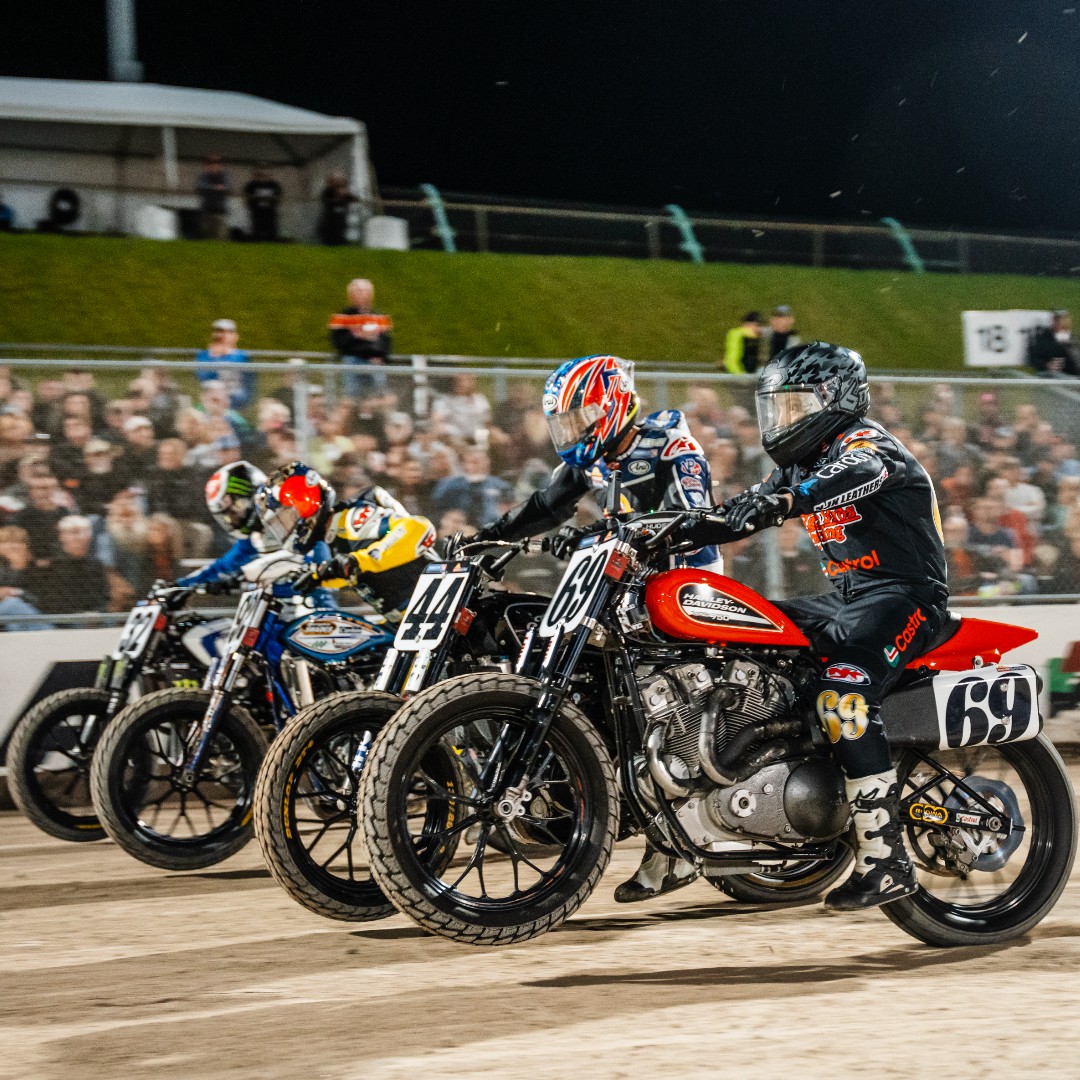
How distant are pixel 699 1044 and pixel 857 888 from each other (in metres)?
1.16

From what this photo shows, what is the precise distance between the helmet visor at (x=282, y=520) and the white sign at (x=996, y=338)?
1296cm

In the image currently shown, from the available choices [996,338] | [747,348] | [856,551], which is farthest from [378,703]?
[996,338]

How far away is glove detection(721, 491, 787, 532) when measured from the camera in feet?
16.9

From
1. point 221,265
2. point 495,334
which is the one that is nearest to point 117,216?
point 221,265

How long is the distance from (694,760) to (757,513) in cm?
83

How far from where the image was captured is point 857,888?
5168 mm

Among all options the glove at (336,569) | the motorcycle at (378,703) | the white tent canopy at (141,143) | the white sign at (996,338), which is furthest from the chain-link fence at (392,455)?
the white tent canopy at (141,143)

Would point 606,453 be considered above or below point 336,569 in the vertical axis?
above

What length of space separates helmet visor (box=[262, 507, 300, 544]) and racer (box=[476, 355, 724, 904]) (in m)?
1.78

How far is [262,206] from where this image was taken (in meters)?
22.2

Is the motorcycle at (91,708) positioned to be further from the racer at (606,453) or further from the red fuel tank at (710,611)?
the red fuel tank at (710,611)

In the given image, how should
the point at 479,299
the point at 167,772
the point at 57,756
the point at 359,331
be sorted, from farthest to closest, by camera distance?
the point at 479,299, the point at 359,331, the point at 57,756, the point at 167,772

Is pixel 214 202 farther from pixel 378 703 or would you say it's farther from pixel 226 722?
pixel 378 703

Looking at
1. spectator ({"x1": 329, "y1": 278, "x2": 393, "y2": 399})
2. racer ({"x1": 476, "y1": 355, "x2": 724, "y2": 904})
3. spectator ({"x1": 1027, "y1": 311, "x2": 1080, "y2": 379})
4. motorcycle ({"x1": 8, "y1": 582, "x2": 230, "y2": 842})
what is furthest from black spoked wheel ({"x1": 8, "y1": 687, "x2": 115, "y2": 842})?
spectator ({"x1": 1027, "y1": 311, "x2": 1080, "y2": 379})
